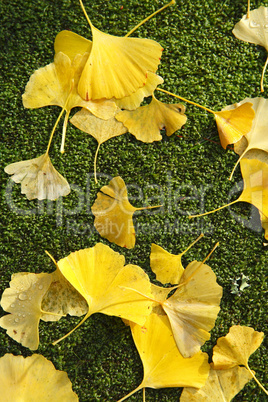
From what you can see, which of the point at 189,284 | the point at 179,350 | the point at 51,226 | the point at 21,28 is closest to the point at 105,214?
the point at 51,226

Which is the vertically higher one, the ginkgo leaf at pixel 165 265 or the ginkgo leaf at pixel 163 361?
the ginkgo leaf at pixel 165 265

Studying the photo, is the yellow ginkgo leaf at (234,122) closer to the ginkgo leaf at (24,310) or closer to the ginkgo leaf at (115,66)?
the ginkgo leaf at (115,66)

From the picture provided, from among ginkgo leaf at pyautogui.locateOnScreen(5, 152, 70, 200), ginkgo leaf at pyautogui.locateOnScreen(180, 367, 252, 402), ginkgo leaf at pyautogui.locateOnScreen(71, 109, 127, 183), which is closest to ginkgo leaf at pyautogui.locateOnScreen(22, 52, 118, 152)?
ginkgo leaf at pyautogui.locateOnScreen(71, 109, 127, 183)

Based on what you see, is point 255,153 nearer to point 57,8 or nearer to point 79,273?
point 79,273

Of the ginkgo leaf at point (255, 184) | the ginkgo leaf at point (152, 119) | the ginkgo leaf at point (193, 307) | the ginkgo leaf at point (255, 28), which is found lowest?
the ginkgo leaf at point (193, 307)

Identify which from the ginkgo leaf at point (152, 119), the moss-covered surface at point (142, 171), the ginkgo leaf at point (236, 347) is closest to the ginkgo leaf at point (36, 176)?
the moss-covered surface at point (142, 171)

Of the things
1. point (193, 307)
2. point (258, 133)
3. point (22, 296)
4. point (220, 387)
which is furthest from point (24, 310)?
point (258, 133)

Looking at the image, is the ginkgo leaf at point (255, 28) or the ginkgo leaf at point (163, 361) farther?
the ginkgo leaf at point (255, 28)
